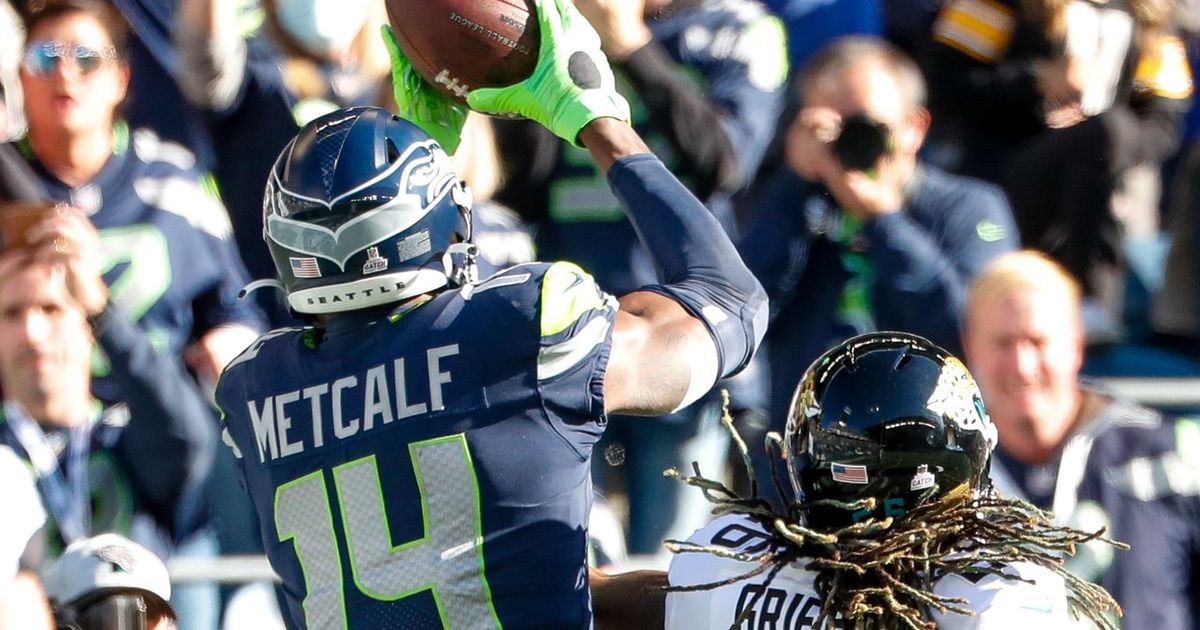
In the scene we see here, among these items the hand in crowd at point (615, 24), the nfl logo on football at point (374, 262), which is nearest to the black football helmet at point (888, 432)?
the nfl logo on football at point (374, 262)

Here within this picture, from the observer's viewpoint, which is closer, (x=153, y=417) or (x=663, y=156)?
(x=153, y=417)

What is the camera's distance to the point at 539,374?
8.94 feet

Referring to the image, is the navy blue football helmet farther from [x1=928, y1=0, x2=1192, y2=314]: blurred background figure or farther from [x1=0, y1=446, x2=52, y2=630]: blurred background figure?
[x1=928, y1=0, x2=1192, y2=314]: blurred background figure

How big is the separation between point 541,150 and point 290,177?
2.56 meters

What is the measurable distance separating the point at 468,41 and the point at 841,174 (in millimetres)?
2228

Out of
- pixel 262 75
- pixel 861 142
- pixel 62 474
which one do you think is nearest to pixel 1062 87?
pixel 861 142

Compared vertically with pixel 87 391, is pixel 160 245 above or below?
above

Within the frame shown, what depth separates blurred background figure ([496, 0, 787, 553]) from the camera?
515 cm

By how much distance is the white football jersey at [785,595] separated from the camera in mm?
2559

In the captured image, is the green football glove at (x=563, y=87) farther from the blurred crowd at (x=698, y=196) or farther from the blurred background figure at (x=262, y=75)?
the blurred background figure at (x=262, y=75)

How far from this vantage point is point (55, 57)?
16.4 ft

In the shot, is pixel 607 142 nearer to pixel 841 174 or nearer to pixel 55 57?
pixel 841 174

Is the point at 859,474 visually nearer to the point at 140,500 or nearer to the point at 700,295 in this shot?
the point at 700,295

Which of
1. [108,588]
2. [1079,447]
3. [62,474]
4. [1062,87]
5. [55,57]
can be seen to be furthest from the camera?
[1062,87]
